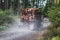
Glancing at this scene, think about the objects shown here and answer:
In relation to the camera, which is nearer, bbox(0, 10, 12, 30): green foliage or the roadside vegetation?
the roadside vegetation

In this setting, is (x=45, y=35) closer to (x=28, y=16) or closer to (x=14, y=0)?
(x=28, y=16)

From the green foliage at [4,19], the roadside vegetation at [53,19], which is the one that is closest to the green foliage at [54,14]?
the roadside vegetation at [53,19]

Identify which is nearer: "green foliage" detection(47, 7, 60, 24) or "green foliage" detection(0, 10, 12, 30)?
"green foliage" detection(47, 7, 60, 24)

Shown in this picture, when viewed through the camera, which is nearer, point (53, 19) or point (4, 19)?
point (53, 19)

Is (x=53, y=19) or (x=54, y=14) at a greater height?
(x=54, y=14)

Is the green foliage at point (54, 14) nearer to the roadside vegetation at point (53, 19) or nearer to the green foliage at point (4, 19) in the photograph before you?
the roadside vegetation at point (53, 19)

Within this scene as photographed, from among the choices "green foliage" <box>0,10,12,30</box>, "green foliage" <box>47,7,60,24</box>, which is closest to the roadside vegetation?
"green foliage" <box>47,7,60,24</box>

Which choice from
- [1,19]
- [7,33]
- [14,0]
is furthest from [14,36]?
[14,0]

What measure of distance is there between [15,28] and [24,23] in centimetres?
27

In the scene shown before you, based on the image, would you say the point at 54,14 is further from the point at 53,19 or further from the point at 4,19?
the point at 4,19

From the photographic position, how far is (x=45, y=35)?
571cm

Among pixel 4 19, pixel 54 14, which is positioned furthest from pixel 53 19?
pixel 4 19

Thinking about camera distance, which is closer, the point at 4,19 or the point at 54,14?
the point at 54,14

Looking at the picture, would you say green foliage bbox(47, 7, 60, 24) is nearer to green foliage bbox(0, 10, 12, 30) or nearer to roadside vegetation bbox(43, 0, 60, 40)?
roadside vegetation bbox(43, 0, 60, 40)
